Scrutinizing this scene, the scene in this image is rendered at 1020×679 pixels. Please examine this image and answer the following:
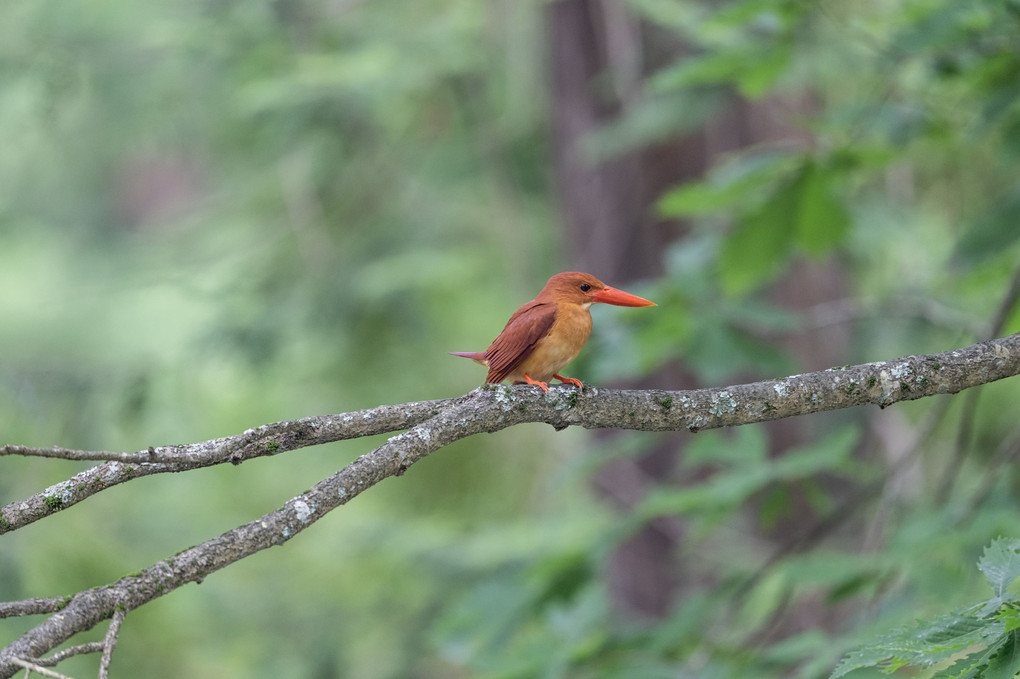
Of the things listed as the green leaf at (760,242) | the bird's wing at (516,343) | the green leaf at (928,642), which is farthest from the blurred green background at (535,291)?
the bird's wing at (516,343)

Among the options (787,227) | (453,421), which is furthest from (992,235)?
(453,421)

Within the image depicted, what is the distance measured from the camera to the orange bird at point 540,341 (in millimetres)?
2629

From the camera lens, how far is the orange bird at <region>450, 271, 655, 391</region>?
2.63m

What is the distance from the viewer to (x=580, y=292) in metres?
2.94

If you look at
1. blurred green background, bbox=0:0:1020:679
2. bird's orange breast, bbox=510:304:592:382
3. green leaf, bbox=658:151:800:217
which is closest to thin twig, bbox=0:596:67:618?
bird's orange breast, bbox=510:304:592:382

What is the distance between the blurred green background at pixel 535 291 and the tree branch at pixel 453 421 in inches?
46.6

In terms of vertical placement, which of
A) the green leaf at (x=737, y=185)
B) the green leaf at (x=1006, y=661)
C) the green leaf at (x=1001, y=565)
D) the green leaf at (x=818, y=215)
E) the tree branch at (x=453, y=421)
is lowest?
the green leaf at (x=1006, y=661)

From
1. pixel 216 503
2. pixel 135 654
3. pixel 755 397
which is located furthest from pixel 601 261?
pixel 216 503

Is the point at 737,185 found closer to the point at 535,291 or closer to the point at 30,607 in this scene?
the point at 30,607

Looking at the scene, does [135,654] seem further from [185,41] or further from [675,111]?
[675,111]

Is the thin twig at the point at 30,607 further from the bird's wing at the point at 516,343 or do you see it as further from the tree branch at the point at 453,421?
the bird's wing at the point at 516,343

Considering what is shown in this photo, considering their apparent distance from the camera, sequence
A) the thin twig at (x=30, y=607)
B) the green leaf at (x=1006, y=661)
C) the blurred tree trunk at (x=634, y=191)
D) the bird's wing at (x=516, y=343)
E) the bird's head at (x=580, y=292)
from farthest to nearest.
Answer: the blurred tree trunk at (x=634, y=191) < the bird's head at (x=580, y=292) < the bird's wing at (x=516, y=343) < the green leaf at (x=1006, y=661) < the thin twig at (x=30, y=607)

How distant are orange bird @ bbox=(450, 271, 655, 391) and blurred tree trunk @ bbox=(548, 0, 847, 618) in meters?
3.51

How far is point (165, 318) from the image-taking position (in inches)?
547
